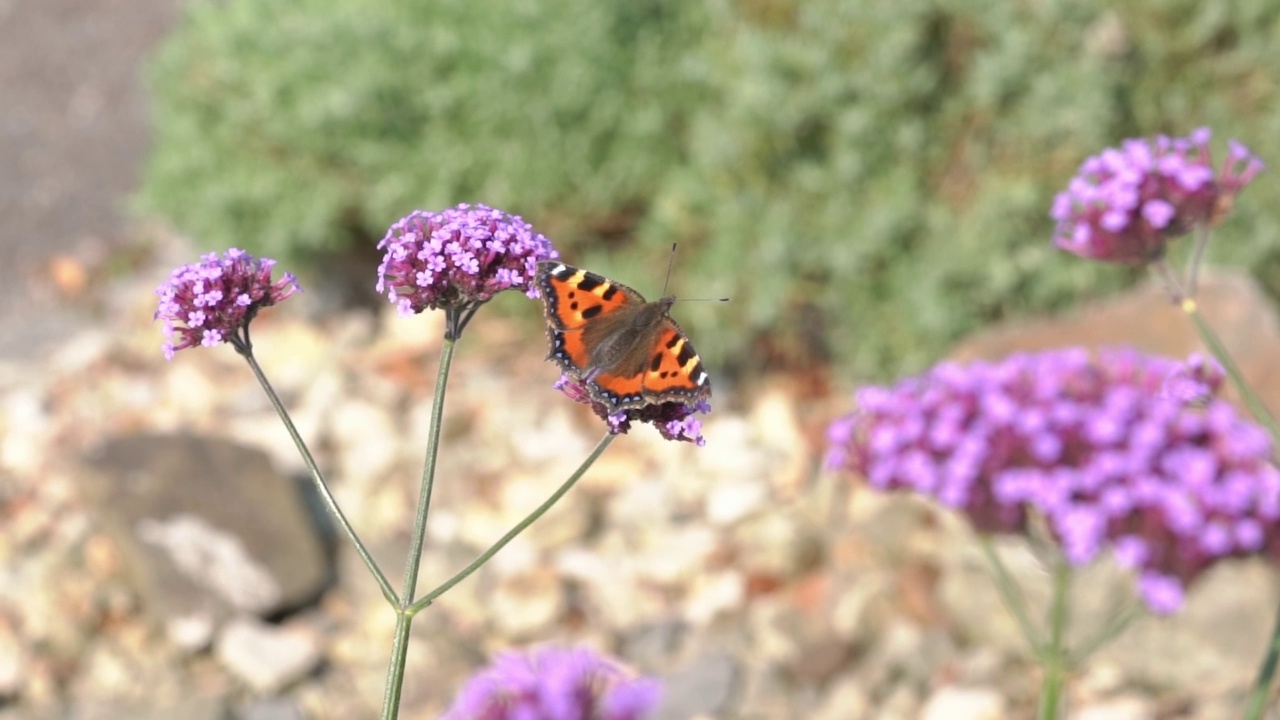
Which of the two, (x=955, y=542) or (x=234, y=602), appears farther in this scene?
(x=234, y=602)

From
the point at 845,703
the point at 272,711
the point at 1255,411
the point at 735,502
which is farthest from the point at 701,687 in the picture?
the point at 1255,411

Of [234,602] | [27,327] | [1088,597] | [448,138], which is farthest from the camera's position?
[27,327]

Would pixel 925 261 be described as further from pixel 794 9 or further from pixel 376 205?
pixel 376 205

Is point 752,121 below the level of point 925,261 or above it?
above

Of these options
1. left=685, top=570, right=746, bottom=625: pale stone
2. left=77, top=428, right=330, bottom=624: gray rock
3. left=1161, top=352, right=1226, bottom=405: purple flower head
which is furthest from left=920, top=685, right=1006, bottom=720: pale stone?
left=77, top=428, right=330, bottom=624: gray rock

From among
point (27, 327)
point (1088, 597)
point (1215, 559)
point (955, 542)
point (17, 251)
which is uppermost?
point (17, 251)

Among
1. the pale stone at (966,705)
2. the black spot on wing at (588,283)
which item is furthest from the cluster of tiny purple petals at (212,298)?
the pale stone at (966,705)

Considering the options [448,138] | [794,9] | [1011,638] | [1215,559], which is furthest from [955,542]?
[448,138]
